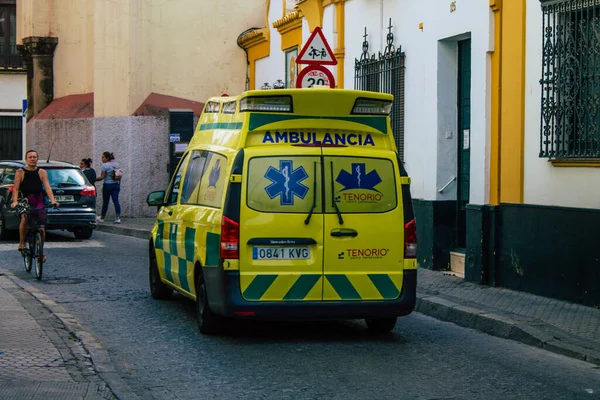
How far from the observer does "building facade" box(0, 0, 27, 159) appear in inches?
1815

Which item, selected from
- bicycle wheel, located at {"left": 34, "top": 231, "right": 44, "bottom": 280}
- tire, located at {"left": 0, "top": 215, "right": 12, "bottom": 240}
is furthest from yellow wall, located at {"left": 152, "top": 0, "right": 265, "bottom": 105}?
bicycle wheel, located at {"left": 34, "top": 231, "right": 44, "bottom": 280}

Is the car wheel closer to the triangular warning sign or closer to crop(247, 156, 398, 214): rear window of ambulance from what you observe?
the triangular warning sign

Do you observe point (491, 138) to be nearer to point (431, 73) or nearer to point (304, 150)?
point (431, 73)

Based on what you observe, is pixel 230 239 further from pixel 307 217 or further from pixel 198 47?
pixel 198 47

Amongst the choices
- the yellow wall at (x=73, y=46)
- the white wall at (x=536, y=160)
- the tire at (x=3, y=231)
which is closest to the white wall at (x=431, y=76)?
the white wall at (x=536, y=160)

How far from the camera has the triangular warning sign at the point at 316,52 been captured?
47.5 ft

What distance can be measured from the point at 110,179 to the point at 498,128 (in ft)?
49.0

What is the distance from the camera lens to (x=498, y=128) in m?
14.0

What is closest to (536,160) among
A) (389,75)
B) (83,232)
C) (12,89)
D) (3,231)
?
(389,75)

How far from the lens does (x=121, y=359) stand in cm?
911

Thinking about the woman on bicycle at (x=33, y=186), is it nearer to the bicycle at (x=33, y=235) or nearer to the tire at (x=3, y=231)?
the bicycle at (x=33, y=235)

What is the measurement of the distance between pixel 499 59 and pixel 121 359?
6.95 metres

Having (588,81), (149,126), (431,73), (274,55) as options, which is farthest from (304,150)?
(149,126)

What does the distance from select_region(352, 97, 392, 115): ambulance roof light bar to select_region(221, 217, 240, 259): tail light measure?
158 centimetres
